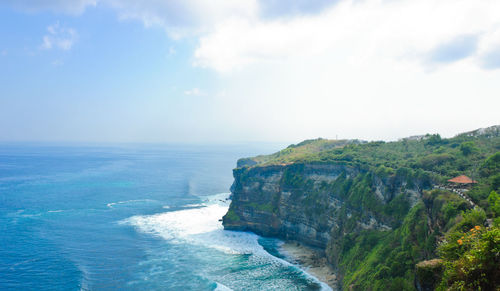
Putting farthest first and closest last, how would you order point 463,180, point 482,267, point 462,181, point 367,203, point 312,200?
point 312,200 < point 367,203 < point 463,180 < point 462,181 < point 482,267

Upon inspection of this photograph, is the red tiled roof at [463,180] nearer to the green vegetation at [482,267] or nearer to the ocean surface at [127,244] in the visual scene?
the ocean surface at [127,244]

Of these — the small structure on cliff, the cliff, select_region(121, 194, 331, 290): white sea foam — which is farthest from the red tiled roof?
select_region(121, 194, 331, 290): white sea foam

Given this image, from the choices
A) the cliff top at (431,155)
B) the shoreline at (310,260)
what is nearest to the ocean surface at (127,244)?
the shoreline at (310,260)

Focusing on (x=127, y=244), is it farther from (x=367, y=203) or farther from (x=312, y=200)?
(x=367, y=203)

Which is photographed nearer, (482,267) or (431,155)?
(482,267)

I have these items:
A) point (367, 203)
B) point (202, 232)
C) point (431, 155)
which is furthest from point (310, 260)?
point (431, 155)

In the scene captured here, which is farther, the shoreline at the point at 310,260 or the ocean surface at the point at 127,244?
the shoreline at the point at 310,260

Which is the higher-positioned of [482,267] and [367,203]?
[482,267]

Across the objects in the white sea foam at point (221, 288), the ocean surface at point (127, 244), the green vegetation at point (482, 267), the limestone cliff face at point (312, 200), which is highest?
the green vegetation at point (482, 267)
